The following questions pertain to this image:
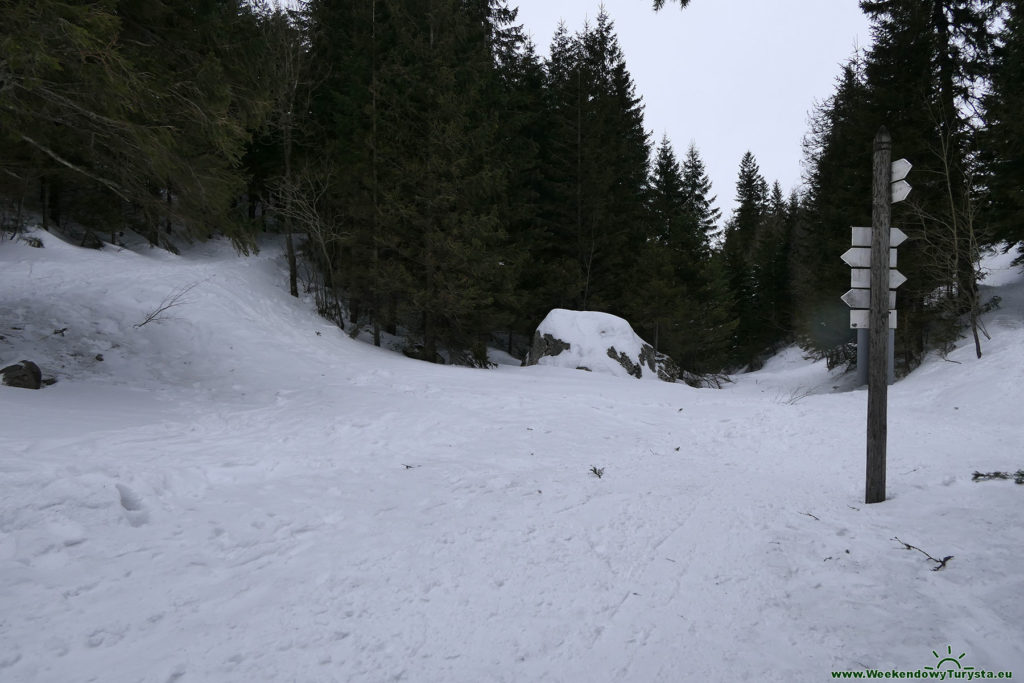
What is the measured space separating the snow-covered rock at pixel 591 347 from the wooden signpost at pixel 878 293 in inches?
427

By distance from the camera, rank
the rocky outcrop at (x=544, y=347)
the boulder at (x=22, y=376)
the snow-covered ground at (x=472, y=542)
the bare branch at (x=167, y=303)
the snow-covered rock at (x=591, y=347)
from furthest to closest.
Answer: the rocky outcrop at (x=544, y=347)
the snow-covered rock at (x=591, y=347)
the bare branch at (x=167, y=303)
the boulder at (x=22, y=376)
the snow-covered ground at (x=472, y=542)

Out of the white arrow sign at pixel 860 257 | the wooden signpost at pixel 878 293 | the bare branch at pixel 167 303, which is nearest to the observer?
the wooden signpost at pixel 878 293

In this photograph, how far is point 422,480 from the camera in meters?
5.41

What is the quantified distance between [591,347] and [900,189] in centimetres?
1188

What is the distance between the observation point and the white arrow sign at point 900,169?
15.8 feet

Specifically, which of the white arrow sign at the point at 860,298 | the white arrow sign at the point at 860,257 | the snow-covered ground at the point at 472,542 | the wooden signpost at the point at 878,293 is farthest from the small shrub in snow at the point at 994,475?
the white arrow sign at the point at 860,257

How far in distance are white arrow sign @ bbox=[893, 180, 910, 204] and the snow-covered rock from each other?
37.0 feet

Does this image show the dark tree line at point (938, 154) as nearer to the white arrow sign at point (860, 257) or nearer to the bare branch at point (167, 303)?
the white arrow sign at point (860, 257)

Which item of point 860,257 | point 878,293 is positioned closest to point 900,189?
point 860,257

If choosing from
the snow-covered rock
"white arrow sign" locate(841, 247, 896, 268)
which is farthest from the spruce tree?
"white arrow sign" locate(841, 247, 896, 268)

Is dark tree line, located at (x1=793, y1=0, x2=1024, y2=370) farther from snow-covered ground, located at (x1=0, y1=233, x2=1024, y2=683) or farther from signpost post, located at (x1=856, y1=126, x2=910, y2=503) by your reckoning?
signpost post, located at (x1=856, y1=126, x2=910, y2=503)

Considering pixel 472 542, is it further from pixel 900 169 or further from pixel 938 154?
pixel 938 154

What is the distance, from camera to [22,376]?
744cm

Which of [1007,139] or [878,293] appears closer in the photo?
[878,293]
